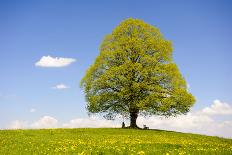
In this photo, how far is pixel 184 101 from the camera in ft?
179

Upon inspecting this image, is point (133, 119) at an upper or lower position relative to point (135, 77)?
lower

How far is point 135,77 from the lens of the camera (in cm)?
5553

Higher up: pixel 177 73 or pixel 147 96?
pixel 177 73

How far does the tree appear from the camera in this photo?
54.3 m

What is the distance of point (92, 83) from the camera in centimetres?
5672

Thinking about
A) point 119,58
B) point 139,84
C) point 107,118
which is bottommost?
point 107,118

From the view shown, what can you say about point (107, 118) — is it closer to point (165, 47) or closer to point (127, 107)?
point (127, 107)

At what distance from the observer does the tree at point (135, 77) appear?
2138 inches

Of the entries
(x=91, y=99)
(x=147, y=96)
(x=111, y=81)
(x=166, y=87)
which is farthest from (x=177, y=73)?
(x=91, y=99)

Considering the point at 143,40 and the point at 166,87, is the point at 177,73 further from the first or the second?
the point at 143,40

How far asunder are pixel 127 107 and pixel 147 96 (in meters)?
A: 3.66

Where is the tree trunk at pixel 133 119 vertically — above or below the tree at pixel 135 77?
below

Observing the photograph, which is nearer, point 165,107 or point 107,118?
point 165,107

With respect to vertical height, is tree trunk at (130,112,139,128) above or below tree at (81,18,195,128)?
below
